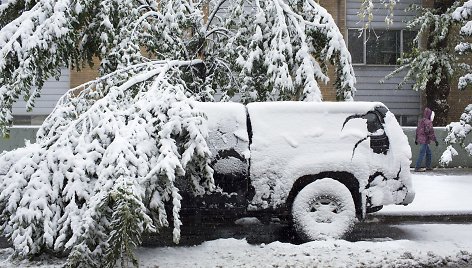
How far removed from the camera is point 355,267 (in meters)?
5.77

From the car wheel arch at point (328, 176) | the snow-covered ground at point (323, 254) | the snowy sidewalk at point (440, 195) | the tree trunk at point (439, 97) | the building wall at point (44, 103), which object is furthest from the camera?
the building wall at point (44, 103)

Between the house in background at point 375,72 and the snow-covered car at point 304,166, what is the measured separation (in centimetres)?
1128

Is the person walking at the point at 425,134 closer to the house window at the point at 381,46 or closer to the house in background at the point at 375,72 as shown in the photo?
the house in background at the point at 375,72

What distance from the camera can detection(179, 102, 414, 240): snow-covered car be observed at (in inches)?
270

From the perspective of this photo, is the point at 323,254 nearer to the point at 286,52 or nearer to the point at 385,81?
the point at 286,52

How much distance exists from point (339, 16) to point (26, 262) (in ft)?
47.1

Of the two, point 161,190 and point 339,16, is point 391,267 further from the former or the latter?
point 339,16

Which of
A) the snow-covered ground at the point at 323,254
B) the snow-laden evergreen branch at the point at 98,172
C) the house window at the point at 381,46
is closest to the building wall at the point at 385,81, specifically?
the house window at the point at 381,46

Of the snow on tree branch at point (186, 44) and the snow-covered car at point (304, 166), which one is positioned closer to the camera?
the snow-covered car at point (304, 166)

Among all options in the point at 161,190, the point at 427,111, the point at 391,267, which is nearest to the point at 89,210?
the point at 161,190

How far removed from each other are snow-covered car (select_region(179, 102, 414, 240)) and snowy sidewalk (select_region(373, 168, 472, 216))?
2146 mm

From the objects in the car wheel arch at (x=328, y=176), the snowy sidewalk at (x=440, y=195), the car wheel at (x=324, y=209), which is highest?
the car wheel arch at (x=328, y=176)

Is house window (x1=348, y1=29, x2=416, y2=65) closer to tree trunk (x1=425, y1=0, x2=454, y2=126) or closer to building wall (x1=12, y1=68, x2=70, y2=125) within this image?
tree trunk (x1=425, y1=0, x2=454, y2=126)

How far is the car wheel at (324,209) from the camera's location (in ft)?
22.4
